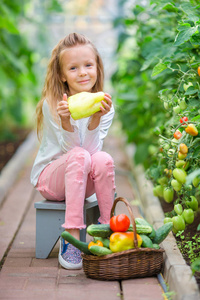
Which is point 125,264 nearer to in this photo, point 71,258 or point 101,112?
point 71,258

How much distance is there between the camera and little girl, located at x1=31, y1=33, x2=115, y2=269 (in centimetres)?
305

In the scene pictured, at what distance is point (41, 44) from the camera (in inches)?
304

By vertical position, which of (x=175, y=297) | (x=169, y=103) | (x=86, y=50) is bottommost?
(x=175, y=297)

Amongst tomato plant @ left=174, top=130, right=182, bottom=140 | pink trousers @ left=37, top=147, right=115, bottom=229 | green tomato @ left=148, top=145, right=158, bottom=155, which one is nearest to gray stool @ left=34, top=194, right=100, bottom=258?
pink trousers @ left=37, top=147, right=115, bottom=229

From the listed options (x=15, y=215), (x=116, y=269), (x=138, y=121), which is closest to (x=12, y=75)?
(x=138, y=121)

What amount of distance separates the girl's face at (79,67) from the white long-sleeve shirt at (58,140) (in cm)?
21

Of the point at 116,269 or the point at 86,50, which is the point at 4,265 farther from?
the point at 86,50

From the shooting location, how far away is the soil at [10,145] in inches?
275

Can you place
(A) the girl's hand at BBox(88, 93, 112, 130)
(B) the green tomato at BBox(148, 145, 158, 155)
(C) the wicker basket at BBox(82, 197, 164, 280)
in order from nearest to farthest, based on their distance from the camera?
1. (C) the wicker basket at BBox(82, 197, 164, 280)
2. (A) the girl's hand at BBox(88, 93, 112, 130)
3. (B) the green tomato at BBox(148, 145, 158, 155)

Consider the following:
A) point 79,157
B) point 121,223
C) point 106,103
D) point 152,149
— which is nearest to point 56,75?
point 106,103

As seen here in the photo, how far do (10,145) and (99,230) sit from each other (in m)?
5.40

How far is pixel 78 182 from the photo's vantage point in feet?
10.0

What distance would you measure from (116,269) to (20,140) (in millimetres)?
6004

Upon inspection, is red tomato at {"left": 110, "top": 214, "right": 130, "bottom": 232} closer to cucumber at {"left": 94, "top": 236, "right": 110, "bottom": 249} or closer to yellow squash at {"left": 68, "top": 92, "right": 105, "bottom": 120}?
cucumber at {"left": 94, "top": 236, "right": 110, "bottom": 249}
